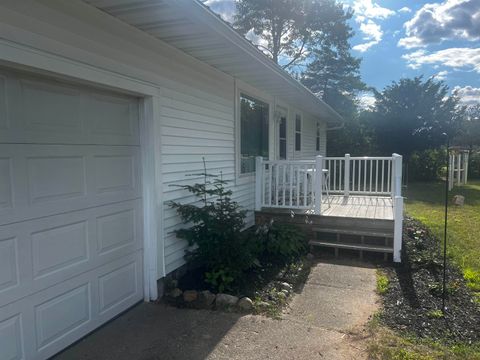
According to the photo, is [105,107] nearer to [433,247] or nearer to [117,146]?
[117,146]

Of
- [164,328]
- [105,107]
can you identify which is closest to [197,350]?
[164,328]

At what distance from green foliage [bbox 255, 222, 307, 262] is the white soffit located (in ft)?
7.80

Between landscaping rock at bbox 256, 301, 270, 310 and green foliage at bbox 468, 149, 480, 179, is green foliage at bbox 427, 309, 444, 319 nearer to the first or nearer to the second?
landscaping rock at bbox 256, 301, 270, 310

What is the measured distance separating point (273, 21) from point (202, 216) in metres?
19.4

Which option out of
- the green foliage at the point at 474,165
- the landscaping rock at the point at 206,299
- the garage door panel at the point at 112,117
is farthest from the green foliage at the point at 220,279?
the green foliage at the point at 474,165

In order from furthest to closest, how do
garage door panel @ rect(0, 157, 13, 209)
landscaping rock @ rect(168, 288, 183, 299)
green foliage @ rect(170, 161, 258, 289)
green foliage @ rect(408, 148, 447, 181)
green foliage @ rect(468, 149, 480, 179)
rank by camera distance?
1. green foliage @ rect(468, 149, 480, 179)
2. green foliage @ rect(408, 148, 447, 181)
3. green foliage @ rect(170, 161, 258, 289)
4. landscaping rock @ rect(168, 288, 183, 299)
5. garage door panel @ rect(0, 157, 13, 209)

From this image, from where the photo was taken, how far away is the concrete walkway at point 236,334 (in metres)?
2.92

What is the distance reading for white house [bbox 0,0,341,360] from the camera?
2484mm

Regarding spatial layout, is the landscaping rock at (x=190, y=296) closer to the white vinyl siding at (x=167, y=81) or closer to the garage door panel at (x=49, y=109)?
the white vinyl siding at (x=167, y=81)

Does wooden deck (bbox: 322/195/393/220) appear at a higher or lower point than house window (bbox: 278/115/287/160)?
lower

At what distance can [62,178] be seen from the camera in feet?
9.41

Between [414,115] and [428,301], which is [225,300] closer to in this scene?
[428,301]

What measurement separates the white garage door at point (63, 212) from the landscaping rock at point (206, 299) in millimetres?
685

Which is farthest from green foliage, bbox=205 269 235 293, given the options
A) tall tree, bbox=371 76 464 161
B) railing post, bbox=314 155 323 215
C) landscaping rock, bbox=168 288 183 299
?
tall tree, bbox=371 76 464 161
